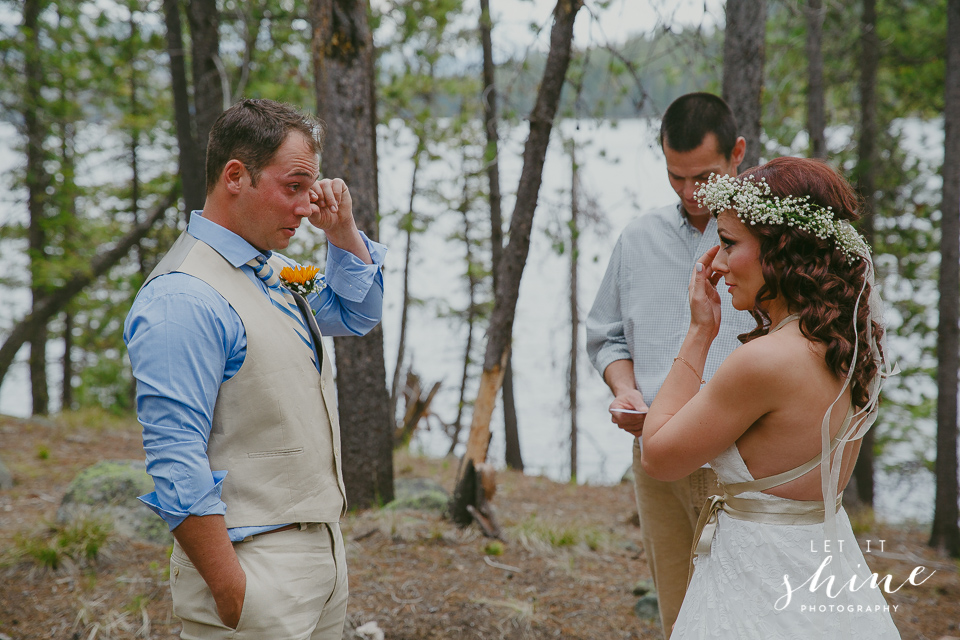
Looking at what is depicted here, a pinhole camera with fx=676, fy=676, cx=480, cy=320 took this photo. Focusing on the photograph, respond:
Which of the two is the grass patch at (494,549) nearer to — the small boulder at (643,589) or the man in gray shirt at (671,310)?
the small boulder at (643,589)

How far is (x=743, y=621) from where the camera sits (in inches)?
68.4

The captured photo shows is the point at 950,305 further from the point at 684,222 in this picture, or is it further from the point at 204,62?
the point at 204,62

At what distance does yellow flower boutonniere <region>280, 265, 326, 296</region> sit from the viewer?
2.02 m

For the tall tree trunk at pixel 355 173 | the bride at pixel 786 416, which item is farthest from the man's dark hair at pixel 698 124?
the tall tree trunk at pixel 355 173

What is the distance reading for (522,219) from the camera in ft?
15.9

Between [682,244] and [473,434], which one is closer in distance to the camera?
[682,244]

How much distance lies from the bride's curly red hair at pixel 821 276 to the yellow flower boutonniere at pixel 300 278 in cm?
128

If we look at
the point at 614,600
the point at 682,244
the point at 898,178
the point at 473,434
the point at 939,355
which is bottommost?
the point at 614,600

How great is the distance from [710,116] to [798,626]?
1800 millimetres

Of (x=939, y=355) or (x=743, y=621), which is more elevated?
(x=939, y=355)

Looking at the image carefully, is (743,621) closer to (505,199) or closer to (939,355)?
(939,355)

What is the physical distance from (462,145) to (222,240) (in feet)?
32.8

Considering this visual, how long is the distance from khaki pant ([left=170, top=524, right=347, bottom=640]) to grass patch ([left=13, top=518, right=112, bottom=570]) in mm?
2819

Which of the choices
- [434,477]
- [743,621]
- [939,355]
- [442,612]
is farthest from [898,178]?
[743,621]
